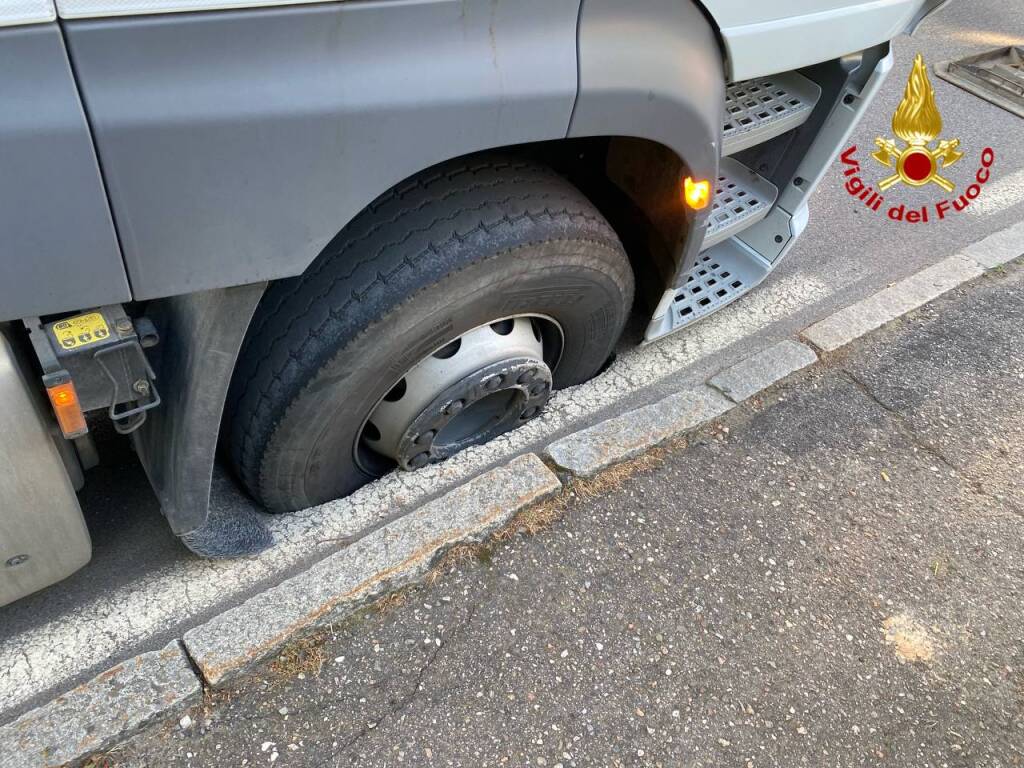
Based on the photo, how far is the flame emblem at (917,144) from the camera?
4.00 meters

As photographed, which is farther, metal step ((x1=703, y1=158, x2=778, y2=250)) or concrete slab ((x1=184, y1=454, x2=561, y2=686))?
metal step ((x1=703, y1=158, x2=778, y2=250))

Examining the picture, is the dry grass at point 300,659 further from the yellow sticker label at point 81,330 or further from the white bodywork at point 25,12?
the white bodywork at point 25,12

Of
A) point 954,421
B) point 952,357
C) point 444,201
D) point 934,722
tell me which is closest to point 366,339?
point 444,201

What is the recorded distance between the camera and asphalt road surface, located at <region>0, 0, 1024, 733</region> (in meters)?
1.90

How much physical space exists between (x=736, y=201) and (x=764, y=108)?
1.24 feet

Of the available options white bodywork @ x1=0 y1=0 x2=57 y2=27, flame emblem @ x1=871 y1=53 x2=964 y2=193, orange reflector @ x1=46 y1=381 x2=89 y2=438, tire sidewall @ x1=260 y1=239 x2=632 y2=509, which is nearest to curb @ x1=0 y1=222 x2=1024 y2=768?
tire sidewall @ x1=260 y1=239 x2=632 y2=509

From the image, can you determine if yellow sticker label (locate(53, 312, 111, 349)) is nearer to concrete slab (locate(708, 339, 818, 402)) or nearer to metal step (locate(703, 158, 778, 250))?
metal step (locate(703, 158, 778, 250))

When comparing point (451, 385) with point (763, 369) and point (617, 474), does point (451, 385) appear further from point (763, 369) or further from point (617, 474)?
point (763, 369)

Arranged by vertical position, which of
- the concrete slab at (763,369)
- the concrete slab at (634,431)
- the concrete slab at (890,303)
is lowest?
the concrete slab at (890,303)

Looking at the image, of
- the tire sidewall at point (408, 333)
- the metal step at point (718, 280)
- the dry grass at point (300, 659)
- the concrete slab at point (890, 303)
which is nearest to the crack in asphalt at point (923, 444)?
the concrete slab at point (890, 303)

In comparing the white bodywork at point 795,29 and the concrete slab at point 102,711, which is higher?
the white bodywork at point 795,29

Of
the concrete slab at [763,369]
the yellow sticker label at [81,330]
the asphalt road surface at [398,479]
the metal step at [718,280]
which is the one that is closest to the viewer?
the yellow sticker label at [81,330]

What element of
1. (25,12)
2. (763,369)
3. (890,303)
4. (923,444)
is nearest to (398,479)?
(763,369)

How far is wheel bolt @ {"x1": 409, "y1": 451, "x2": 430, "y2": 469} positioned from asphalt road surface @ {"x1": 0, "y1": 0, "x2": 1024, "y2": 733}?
0.03 metres
